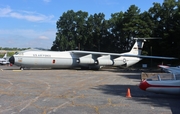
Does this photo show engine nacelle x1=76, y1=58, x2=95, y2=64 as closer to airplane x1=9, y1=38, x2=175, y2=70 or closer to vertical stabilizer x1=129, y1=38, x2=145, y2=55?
airplane x1=9, y1=38, x2=175, y2=70

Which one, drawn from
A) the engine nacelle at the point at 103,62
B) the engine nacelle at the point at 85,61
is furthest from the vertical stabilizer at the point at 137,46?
the engine nacelle at the point at 85,61

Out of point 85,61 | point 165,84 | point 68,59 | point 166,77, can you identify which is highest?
point 68,59

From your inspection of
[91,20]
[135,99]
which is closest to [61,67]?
[135,99]

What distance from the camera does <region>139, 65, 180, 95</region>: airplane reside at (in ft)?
39.1

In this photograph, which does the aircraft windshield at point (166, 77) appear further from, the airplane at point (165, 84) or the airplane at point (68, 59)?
the airplane at point (68, 59)

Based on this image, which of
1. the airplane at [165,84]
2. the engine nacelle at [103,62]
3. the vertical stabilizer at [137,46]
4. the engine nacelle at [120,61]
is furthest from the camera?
the vertical stabilizer at [137,46]

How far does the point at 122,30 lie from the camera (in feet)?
172

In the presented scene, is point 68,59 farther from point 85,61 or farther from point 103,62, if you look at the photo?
point 103,62

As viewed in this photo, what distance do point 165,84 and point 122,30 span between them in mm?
41108

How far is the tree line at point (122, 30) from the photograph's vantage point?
45062 millimetres

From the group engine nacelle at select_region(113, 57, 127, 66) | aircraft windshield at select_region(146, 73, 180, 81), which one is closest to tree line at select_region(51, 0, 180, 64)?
engine nacelle at select_region(113, 57, 127, 66)

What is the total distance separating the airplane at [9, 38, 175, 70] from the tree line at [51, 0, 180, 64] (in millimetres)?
10583

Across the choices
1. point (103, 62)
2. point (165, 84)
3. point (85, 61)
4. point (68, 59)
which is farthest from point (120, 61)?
point (165, 84)

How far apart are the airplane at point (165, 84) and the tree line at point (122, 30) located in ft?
97.3
